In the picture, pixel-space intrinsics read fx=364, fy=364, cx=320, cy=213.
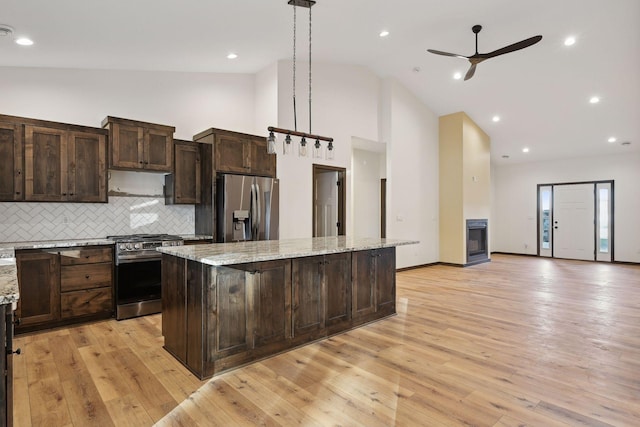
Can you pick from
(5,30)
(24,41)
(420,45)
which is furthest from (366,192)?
(5,30)

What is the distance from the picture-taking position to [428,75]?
269 inches

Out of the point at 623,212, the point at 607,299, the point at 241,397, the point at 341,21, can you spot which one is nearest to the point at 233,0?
the point at 341,21

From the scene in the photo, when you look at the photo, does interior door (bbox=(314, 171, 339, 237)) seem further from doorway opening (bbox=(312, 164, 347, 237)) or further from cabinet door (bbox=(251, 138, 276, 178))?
cabinet door (bbox=(251, 138, 276, 178))

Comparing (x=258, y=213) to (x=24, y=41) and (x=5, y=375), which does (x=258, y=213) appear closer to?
(x=24, y=41)

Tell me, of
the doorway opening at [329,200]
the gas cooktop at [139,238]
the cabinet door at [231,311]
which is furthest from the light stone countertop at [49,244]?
the doorway opening at [329,200]

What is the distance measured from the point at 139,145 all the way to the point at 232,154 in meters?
1.15

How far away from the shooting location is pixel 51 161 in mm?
3934

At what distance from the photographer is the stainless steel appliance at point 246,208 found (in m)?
4.85

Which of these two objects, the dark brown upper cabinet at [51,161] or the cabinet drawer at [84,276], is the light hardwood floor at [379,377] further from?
the dark brown upper cabinet at [51,161]

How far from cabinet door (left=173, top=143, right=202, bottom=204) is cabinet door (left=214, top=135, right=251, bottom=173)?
14.4 inches

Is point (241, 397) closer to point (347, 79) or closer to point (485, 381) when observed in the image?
point (485, 381)

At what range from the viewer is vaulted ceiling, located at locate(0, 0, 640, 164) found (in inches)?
137

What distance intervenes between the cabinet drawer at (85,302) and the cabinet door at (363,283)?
273cm

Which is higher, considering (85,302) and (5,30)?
(5,30)
